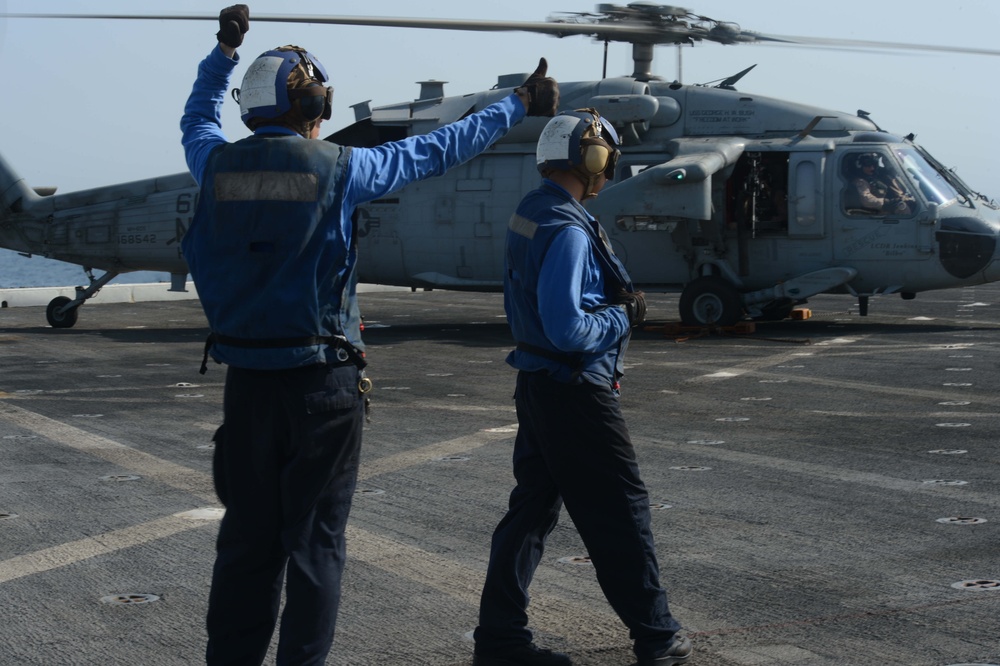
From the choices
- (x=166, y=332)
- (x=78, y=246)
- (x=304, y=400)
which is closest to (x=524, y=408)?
(x=304, y=400)

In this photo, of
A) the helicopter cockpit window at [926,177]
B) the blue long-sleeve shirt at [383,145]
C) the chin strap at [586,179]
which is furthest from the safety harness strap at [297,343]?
the helicopter cockpit window at [926,177]

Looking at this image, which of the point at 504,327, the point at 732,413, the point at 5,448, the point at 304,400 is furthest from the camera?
the point at 504,327

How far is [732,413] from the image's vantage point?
10.0m

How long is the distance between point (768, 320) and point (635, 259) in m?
2.13

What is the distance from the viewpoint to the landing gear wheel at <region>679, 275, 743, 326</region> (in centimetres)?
1599

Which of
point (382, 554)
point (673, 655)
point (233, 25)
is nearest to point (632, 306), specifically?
point (673, 655)

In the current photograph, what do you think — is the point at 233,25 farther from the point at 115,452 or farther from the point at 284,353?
the point at 115,452

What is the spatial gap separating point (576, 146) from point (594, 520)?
1.36 meters

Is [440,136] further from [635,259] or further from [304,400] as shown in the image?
[635,259]

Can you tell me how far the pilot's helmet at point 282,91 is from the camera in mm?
3857

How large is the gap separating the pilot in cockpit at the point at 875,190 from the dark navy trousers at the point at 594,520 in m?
12.1

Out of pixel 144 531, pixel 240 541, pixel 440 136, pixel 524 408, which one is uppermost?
pixel 440 136

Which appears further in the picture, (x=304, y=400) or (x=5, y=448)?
(x=5, y=448)

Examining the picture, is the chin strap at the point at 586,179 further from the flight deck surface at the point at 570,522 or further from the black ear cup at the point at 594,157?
the flight deck surface at the point at 570,522
